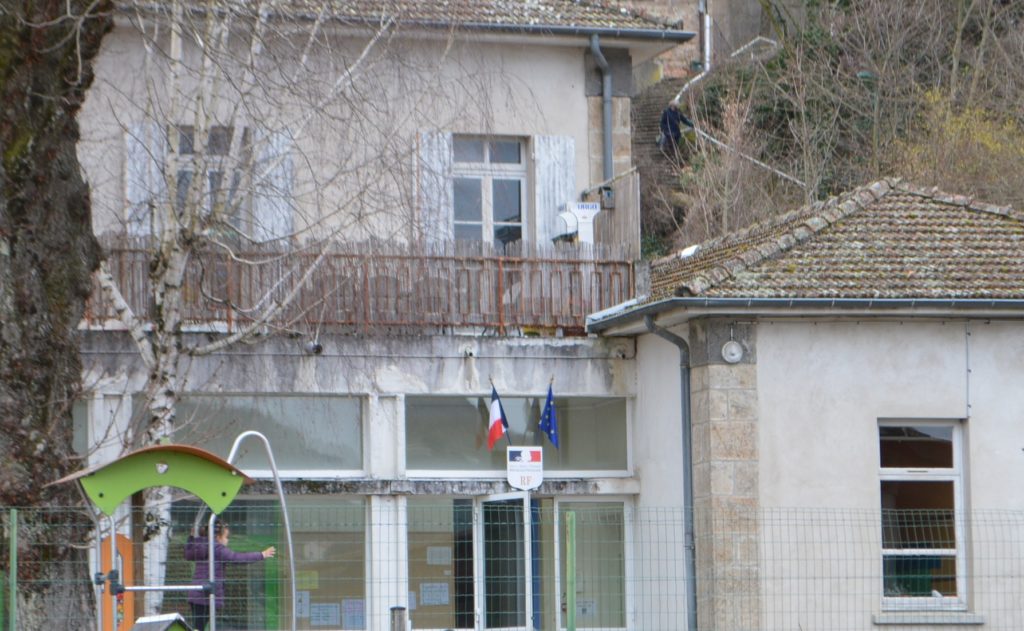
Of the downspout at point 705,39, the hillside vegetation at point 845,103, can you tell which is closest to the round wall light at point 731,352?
the hillside vegetation at point 845,103

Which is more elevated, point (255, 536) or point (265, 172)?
point (265, 172)

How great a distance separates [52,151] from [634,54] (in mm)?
10906

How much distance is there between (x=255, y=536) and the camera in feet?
55.6

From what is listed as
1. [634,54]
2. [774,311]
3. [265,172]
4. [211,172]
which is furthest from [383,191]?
[634,54]

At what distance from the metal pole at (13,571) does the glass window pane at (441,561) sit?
→ 716 cm

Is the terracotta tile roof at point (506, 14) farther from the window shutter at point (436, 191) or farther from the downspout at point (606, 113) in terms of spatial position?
the window shutter at point (436, 191)

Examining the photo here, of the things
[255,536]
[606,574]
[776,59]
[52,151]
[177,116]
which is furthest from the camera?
[776,59]

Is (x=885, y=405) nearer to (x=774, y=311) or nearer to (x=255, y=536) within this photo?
(x=774, y=311)

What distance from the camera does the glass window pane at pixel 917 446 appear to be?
16.6m

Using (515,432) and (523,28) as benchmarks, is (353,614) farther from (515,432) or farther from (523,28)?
(523,28)

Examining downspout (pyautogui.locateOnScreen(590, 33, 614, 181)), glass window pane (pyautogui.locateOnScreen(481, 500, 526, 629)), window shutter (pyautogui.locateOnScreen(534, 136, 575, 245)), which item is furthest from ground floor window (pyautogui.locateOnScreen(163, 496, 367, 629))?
downspout (pyautogui.locateOnScreen(590, 33, 614, 181))

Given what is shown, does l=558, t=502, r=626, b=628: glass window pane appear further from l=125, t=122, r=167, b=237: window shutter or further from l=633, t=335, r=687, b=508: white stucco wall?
l=125, t=122, r=167, b=237: window shutter

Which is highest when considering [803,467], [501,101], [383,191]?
[501,101]

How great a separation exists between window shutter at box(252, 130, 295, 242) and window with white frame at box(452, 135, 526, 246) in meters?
2.74
